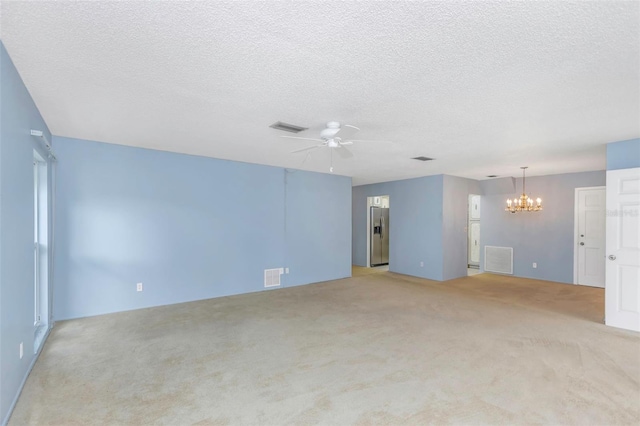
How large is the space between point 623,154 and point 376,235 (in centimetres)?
569

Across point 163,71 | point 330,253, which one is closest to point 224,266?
point 330,253

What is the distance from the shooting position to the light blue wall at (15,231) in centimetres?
206

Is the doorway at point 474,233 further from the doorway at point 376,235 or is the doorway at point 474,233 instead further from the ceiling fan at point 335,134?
the ceiling fan at point 335,134

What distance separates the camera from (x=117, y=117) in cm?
335

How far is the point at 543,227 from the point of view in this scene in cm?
721

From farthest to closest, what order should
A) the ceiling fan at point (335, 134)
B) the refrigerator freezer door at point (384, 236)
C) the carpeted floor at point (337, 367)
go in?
the refrigerator freezer door at point (384, 236) → the ceiling fan at point (335, 134) → the carpeted floor at point (337, 367)

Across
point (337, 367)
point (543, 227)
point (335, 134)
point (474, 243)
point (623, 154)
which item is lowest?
point (337, 367)

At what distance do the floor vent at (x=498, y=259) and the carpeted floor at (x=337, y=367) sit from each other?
2913 mm

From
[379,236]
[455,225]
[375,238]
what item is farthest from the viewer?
[379,236]

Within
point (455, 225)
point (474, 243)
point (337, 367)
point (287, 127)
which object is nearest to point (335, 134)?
point (287, 127)

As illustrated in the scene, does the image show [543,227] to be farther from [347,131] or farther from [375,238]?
[347,131]

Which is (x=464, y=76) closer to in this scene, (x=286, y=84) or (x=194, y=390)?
(x=286, y=84)

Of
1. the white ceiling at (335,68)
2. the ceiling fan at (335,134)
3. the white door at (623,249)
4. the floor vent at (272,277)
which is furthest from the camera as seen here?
the floor vent at (272,277)

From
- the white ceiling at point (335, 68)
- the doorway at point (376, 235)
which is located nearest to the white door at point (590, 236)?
the white ceiling at point (335, 68)
